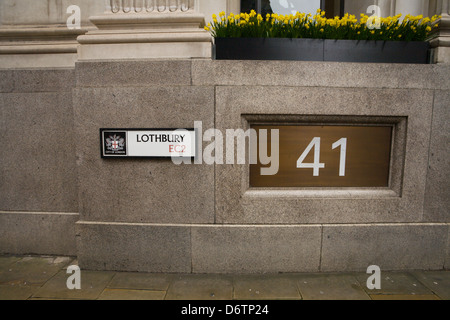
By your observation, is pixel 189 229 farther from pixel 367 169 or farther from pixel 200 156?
pixel 367 169

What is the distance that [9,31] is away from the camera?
14.9ft

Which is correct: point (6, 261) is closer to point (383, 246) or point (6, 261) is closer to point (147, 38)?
point (147, 38)

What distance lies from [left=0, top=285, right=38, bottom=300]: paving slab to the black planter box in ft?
13.3

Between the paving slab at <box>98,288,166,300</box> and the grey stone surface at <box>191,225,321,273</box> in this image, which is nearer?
the paving slab at <box>98,288,166,300</box>

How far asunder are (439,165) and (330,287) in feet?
8.01

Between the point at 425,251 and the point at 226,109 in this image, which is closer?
the point at 226,109

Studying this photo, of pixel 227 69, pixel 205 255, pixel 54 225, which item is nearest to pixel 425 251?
pixel 205 255

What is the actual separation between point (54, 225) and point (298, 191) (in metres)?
3.99

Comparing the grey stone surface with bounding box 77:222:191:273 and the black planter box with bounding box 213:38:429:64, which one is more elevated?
the black planter box with bounding box 213:38:429:64

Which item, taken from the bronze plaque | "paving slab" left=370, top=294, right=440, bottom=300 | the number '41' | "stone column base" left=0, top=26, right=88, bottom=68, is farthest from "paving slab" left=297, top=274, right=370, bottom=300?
"stone column base" left=0, top=26, right=88, bottom=68

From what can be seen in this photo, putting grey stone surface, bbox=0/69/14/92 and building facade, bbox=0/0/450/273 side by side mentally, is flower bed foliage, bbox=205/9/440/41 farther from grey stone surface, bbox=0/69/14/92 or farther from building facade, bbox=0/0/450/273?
grey stone surface, bbox=0/69/14/92

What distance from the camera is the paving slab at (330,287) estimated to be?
128 inches

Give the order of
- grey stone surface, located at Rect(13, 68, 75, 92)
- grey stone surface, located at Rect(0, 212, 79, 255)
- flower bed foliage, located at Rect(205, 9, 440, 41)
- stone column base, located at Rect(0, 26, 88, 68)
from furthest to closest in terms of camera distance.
A: stone column base, located at Rect(0, 26, 88, 68), grey stone surface, located at Rect(0, 212, 79, 255), grey stone surface, located at Rect(13, 68, 75, 92), flower bed foliage, located at Rect(205, 9, 440, 41)

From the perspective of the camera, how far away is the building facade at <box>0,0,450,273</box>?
143 inches
